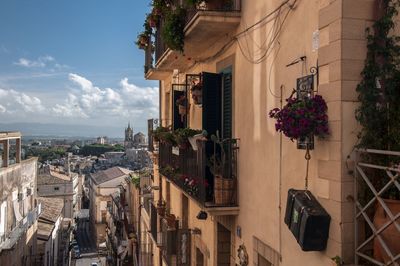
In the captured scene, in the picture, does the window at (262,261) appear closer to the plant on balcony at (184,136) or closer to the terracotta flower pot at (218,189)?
the terracotta flower pot at (218,189)

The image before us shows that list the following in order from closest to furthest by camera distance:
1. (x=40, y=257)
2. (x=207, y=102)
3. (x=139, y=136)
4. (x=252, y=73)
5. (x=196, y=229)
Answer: (x=252, y=73) → (x=207, y=102) → (x=196, y=229) → (x=40, y=257) → (x=139, y=136)

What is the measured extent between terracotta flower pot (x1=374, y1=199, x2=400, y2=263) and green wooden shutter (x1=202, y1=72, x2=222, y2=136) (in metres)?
4.61

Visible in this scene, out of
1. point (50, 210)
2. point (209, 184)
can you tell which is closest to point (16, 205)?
point (209, 184)

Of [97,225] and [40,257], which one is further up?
[40,257]

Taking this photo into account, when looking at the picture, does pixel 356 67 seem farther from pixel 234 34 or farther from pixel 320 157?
pixel 234 34

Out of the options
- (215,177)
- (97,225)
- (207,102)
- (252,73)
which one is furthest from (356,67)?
(97,225)

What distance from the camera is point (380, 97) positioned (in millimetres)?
4090

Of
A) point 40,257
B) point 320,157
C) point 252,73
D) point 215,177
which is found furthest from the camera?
point 40,257

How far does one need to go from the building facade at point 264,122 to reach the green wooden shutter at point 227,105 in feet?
0.06

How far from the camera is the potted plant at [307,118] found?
427 centimetres

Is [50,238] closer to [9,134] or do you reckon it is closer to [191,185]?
[9,134]

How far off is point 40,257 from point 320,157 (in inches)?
1217

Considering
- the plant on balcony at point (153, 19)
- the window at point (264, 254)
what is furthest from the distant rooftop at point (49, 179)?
the window at point (264, 254)

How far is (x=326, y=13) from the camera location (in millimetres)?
4371
